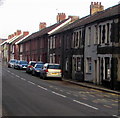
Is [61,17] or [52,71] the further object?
[61,17]

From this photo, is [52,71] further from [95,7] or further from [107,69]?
[95,7]

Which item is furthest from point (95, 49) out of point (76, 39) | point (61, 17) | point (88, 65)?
point (61, 17)

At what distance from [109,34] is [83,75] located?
A: 23.6ft

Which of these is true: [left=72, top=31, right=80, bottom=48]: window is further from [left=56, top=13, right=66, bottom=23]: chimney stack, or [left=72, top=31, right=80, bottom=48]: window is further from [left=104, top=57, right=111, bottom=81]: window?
[left=56, top=13, right=66, bottom=23]: chimney stack

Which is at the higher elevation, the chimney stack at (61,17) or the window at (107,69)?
the chimney stack at (61,17)

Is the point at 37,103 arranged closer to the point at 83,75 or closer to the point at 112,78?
the point at 112,78

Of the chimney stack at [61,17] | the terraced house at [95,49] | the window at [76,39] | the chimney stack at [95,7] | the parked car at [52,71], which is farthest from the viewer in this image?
the chimney stack at [61,17]

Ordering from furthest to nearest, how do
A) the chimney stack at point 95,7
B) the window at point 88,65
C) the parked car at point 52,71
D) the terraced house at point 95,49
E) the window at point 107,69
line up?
the chimney stack at point 95,7, the parked car at point 52,71, the window at point 88,65, the window at point 107,69, the terraced house at point 95,49

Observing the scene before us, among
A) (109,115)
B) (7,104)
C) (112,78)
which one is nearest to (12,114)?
(7,104)

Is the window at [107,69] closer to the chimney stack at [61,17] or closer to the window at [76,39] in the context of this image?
the window at [76,39]

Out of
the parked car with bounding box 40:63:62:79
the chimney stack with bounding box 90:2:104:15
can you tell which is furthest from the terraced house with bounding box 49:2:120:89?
the parked car with bounding box 40:63:62:79

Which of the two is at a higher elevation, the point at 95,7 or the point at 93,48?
the point at 95,7

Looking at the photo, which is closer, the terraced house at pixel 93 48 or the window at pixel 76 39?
the terraced house at pixel 93 48

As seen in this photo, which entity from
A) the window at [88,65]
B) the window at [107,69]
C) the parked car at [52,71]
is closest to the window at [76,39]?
the window at [88,65]
